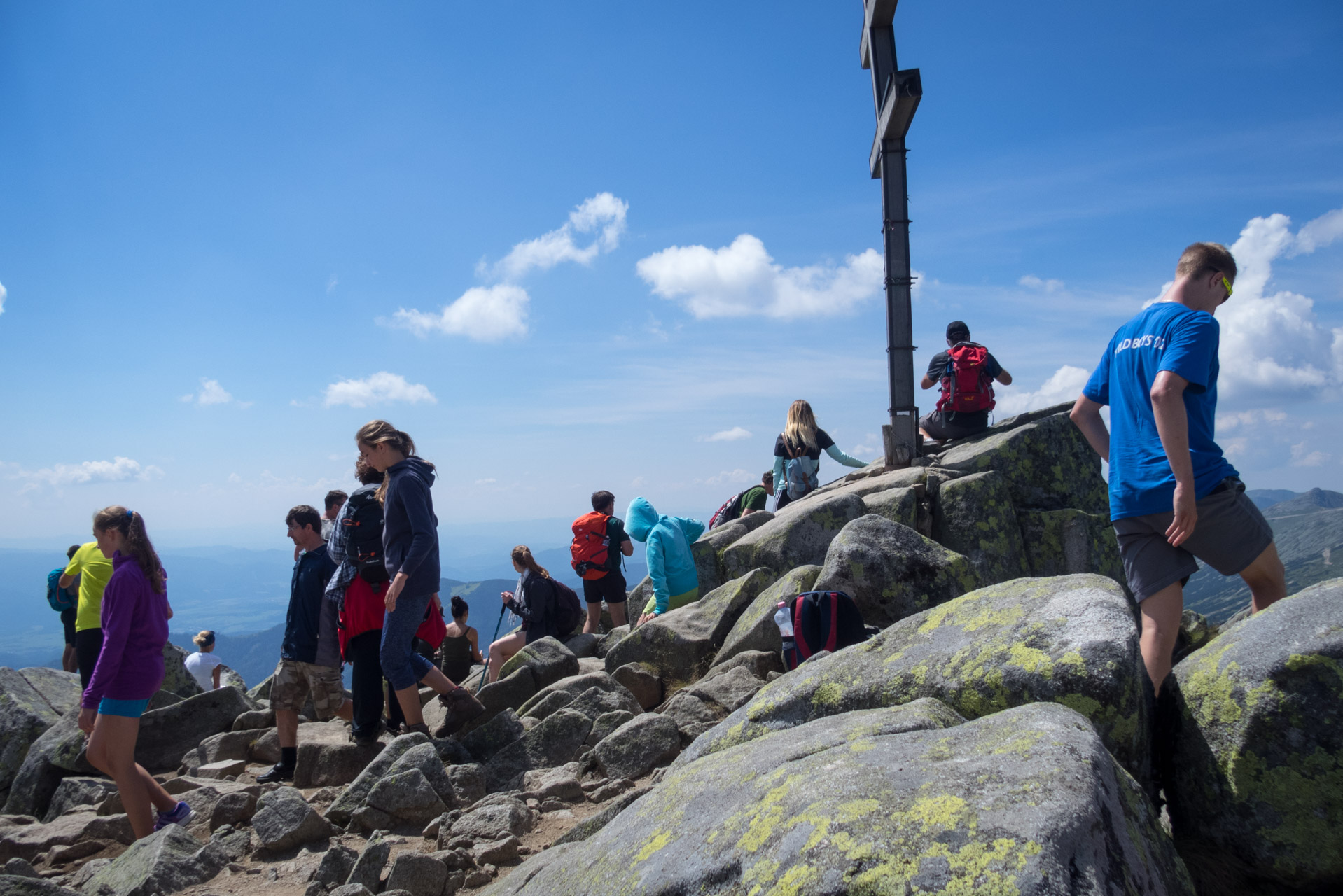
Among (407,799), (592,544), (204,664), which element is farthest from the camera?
(204,664)

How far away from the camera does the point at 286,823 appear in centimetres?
643

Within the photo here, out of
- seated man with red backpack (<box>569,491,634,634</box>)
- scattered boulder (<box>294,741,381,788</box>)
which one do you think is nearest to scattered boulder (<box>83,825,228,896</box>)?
scattered boulder (<box>294,741,381,788</box>)

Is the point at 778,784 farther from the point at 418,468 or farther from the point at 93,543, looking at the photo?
the point at 93,543

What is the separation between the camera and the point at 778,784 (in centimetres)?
320

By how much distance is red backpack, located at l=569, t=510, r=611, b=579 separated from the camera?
1338cm

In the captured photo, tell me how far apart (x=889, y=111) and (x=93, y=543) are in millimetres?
13434

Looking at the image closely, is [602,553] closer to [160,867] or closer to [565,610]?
[565,610]

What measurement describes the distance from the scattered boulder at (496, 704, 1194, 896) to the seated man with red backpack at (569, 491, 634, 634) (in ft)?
31.8

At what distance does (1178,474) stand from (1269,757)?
4.75 ft

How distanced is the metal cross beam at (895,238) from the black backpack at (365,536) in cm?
887

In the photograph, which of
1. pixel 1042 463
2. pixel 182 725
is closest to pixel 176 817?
pixel 182 725

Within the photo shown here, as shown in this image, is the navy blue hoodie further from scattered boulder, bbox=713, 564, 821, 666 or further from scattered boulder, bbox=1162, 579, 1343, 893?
scattered boulder, bbox=1162, 579, 1343, 893

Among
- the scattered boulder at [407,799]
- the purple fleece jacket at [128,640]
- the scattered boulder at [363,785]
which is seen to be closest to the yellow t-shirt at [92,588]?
the purple fleece jacket at [128,640]

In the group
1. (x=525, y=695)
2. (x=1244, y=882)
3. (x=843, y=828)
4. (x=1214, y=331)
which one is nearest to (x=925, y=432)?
(x=525, y=695)
